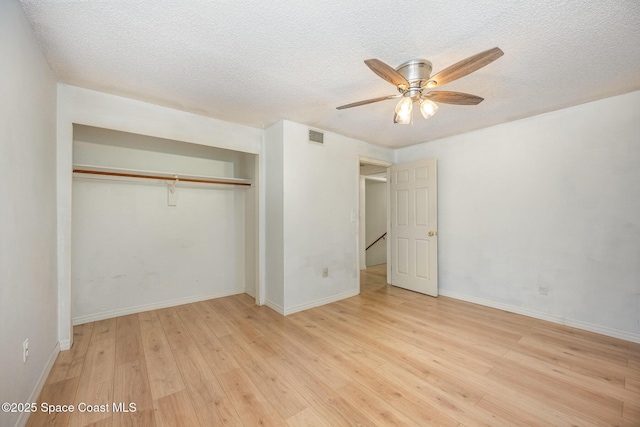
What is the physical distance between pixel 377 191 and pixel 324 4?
5845mm

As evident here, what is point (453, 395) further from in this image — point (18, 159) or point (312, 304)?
point (18, 159)

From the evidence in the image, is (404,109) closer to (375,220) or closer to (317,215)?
(317,215)

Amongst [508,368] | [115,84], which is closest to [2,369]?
[115,84]

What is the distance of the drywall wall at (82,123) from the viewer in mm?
2309

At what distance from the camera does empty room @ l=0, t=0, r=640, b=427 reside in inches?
61.6

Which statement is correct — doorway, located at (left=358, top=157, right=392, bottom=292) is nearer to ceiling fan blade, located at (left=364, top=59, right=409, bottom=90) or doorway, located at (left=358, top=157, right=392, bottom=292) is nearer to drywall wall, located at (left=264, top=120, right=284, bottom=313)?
drywall wall, located at (left=264, top=120, right=284, bottom=313)

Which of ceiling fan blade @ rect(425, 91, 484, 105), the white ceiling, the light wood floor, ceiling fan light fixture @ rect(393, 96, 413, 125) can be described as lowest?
the light wood floor

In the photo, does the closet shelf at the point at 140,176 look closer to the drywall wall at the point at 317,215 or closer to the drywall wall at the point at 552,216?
the drywall wall at the point at 317,215

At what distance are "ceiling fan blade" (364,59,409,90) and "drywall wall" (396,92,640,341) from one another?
7.44ft

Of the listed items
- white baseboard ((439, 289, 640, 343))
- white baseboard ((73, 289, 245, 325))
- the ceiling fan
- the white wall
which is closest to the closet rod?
the white wall

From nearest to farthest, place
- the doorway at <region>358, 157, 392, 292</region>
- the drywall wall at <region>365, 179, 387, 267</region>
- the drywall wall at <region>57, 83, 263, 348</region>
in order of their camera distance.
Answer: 1. the drywall wall at <region>57, 83, 263, 348</region>
2. the doorway at <region>358, 157, 392, 292</region>
3. the drywall wall at <region>365, 179, 387, 267</region>

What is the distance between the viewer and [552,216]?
2.95 m

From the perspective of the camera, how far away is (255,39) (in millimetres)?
1712

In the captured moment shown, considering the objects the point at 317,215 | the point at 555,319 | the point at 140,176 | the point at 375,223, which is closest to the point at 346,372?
the point at 317,215
